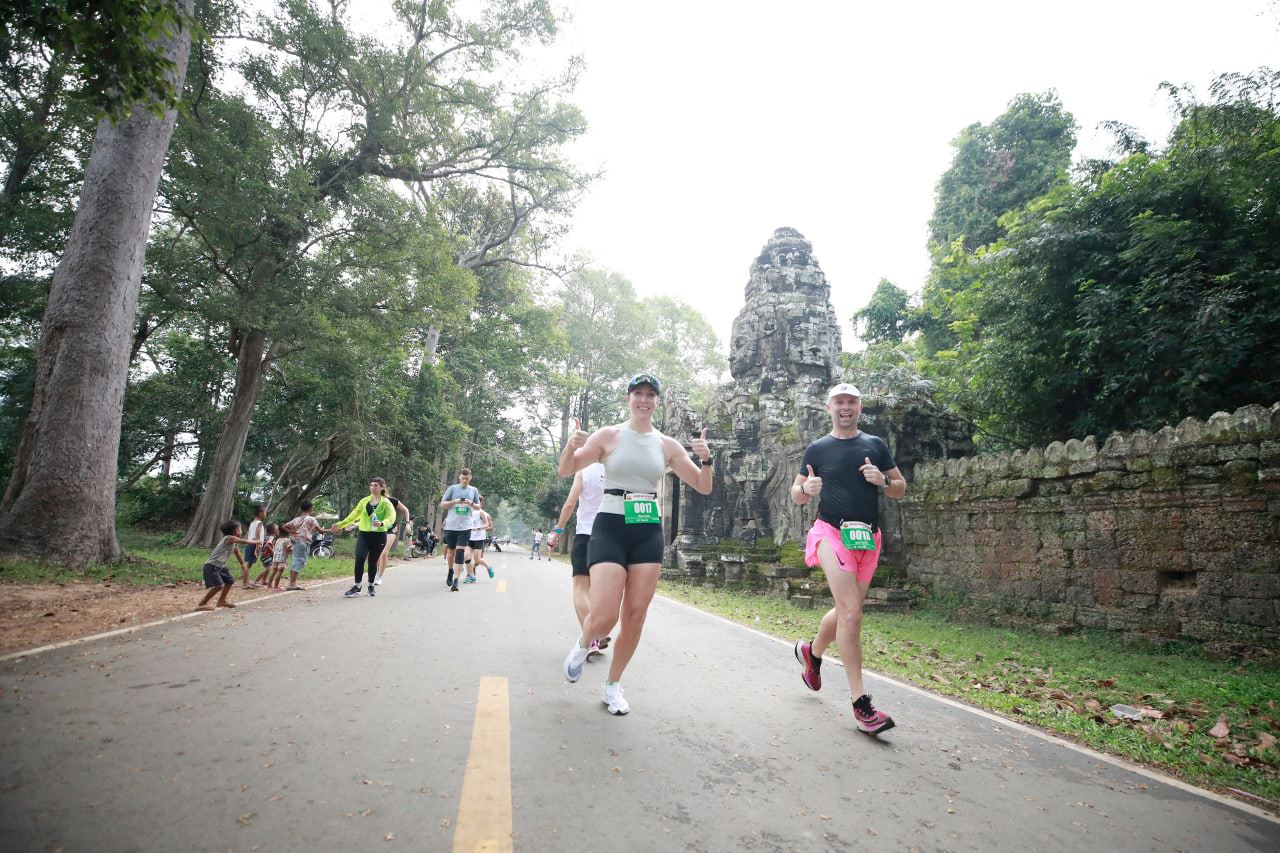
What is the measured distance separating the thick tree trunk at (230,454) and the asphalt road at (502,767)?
536 inches

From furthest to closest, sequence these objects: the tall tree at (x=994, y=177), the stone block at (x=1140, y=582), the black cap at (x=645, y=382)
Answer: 1. the tall tree at (x=994, y=177)
2. the stone block at (x=1140, y=582)
3. the black cap at (x=645, y=382)

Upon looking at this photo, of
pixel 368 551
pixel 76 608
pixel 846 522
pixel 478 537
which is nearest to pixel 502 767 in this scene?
pixel 846 522

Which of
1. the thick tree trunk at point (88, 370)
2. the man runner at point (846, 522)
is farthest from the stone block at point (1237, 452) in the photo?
the thick tree trunk at point (88, 370)

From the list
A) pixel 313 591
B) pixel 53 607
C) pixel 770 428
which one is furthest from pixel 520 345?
pixel 53 607

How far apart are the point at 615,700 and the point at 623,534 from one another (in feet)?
3.29

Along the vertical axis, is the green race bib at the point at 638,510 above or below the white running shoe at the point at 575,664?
above

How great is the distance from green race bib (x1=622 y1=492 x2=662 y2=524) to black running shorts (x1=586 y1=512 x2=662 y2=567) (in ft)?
0.10

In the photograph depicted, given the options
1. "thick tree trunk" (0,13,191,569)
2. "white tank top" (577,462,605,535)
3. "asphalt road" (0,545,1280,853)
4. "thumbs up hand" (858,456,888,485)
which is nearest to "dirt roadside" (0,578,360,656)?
"asphalt road" (0,545,1280,853)

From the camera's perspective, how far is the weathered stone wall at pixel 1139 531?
628 cm

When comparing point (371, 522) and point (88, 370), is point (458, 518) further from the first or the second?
point (88, 370)

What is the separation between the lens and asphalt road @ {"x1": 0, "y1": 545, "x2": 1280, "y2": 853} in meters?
2.08

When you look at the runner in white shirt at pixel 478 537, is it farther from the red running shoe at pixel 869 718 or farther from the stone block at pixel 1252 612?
the stone block at pixel 1252 612

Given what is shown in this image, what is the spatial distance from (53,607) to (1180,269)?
14.7 m

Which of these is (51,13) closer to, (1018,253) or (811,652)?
(811,652)
